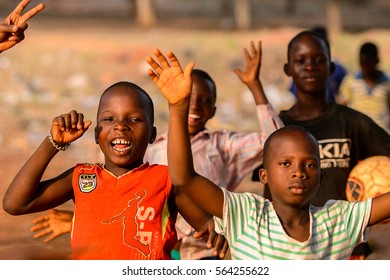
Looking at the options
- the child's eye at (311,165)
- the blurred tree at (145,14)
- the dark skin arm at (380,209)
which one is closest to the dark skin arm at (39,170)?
the child's eye at (311,165)

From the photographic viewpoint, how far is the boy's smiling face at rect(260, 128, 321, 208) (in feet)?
11.9

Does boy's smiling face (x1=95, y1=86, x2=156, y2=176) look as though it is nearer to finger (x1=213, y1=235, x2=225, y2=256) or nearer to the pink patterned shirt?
finger (x1=213, y1=235, x2=225, y2=256)

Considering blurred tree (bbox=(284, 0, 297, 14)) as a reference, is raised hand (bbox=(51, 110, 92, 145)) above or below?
below

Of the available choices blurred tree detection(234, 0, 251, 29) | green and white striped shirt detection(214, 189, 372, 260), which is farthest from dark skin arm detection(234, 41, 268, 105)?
blurred tree detection(234, 0, 251, 29)

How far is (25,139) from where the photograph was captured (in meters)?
12.1

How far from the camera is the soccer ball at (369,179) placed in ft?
15.7

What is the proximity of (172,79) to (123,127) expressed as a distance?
0.52 m

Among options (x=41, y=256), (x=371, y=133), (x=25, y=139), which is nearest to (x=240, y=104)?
(x=25, y=139)

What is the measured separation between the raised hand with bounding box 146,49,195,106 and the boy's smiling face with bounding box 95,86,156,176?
465 millimetres

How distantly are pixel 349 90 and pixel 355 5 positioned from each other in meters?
25.6

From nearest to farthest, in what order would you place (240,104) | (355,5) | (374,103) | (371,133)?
(371,133)
(374,103)
(240,104)
(355,5)

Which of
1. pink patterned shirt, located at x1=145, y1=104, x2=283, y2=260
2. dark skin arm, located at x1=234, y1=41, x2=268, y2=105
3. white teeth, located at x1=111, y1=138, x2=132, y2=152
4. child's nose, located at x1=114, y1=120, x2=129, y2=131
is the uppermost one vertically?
dark skin arm, located at x1=234, y1=41, x2=268, y2=105

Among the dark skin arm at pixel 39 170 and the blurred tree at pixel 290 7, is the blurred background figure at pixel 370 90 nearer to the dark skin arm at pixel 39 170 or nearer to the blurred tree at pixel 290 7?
the dark skin arm at pixel 39 170

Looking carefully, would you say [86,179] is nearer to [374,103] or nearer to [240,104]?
[374,103]
